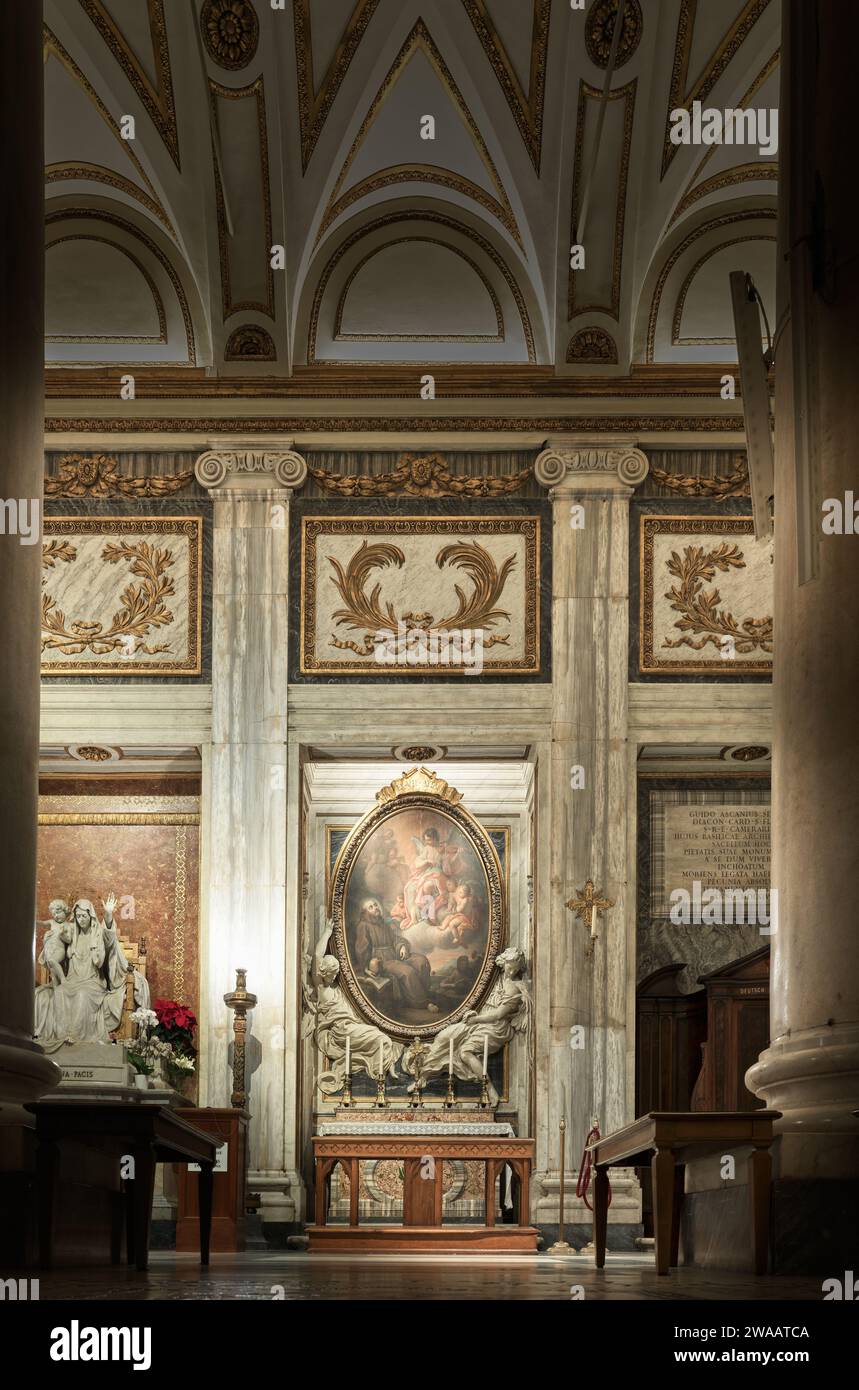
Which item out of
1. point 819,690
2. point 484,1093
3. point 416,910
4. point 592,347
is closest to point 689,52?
point 592,347

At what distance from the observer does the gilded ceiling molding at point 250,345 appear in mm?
16141

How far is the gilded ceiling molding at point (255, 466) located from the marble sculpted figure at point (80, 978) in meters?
3.99

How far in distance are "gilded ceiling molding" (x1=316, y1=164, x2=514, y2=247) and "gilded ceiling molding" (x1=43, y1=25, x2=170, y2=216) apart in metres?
1.56

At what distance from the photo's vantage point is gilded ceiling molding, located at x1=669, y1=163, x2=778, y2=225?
52.4 ft

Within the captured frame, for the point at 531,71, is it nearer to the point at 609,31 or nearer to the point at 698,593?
the point at 609,31

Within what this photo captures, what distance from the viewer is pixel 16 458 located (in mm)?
5434

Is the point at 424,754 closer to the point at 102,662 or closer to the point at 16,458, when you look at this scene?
the point at 102,662

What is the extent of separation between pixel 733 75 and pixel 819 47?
1041 centimetres

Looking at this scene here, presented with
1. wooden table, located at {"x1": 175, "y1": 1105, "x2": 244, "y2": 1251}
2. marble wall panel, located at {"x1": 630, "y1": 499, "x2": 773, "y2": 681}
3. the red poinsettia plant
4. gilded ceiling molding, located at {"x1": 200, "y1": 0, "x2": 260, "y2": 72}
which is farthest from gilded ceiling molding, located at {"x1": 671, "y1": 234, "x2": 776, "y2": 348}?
wooden table, located at {"x1": 175, "y1": 1105, "x2": 244, "y2": 1251}

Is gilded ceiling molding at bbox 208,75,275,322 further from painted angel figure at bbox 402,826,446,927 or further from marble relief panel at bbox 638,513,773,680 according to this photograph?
painted angel figure at bbox 402,826,446,927

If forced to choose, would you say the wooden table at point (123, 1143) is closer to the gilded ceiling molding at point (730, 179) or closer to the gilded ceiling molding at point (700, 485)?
the gilded ceiling molding at point (700, 485)

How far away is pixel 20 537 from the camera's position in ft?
17.7

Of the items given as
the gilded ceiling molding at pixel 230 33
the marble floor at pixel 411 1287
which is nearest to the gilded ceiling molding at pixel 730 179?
the gilded ceiling molding at pixel 230 33

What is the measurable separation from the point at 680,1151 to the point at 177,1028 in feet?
27.9
